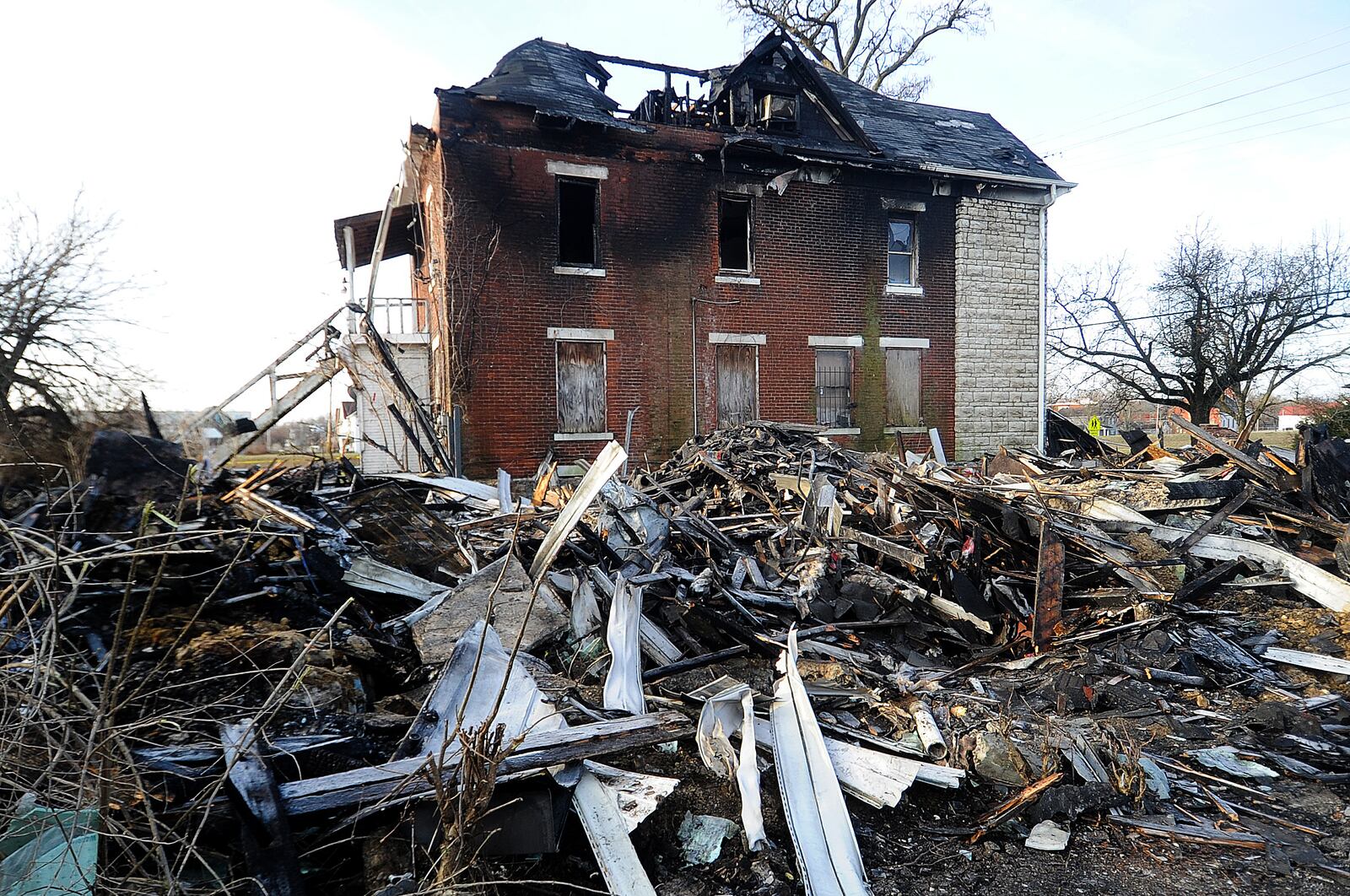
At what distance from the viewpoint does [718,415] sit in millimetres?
14938

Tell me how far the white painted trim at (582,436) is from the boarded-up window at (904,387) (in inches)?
249

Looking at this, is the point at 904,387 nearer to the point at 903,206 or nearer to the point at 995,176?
the point at 903,206

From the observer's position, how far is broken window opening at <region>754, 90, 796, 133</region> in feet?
51.0

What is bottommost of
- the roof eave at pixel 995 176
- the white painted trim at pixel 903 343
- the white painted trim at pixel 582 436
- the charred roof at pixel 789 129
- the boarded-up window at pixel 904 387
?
the white painted trim at pixel 582 436

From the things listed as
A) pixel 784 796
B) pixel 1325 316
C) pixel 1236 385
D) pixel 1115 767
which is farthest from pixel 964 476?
pixel 1325 316

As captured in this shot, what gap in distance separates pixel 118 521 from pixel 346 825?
3.16m

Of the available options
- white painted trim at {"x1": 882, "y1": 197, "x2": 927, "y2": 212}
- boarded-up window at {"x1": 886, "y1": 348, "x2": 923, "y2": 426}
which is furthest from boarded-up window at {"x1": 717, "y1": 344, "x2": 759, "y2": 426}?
white painted trim at {"x1": 882, "y1": 197, "x2": 927, "y2": 212}

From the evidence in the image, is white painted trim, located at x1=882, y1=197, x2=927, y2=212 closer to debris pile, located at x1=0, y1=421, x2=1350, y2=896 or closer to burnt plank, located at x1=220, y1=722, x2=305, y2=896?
debris pile, located at x1=0, y1=421, x2=1350, y2=896

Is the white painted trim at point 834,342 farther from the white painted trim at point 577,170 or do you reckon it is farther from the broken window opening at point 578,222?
the white painted trim at point 577,170

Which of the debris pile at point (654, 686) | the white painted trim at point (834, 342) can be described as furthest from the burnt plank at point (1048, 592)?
the white painted trim at point (834, 342)

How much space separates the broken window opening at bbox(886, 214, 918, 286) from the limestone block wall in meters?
1.04

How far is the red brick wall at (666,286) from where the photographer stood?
13.3 meters

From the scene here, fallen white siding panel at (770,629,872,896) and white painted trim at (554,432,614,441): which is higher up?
white painted trim at (554,432,614,441)

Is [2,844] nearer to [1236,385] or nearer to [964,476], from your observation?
[964,476]
